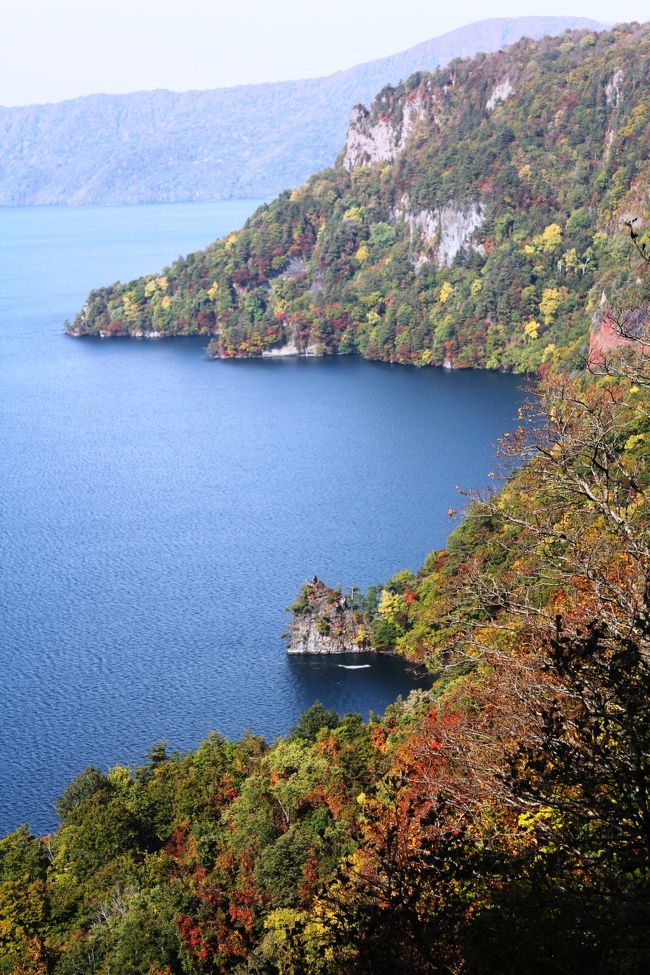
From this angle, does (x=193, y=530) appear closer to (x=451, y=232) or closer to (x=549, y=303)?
(x=549, y=303)

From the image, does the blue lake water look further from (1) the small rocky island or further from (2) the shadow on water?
(1) the small rocky island

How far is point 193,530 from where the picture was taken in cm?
6894

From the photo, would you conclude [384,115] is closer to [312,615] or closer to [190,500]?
[190,500]

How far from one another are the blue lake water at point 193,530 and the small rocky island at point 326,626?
908 millimetres

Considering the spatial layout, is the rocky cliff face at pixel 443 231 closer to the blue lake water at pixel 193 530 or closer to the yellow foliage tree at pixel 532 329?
the yellow foliage tree at pixel 532 329

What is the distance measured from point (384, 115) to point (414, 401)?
74.5m

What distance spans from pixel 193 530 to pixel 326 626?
1895cm

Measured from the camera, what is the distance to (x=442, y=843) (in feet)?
37.9

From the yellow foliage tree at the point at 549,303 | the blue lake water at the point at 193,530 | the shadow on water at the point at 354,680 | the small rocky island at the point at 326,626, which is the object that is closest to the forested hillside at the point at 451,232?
the yellow foliage tree at the point at 549,303

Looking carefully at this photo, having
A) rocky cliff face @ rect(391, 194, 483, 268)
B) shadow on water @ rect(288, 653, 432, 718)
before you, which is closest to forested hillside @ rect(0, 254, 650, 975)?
shadow on water @ rect(288, 653, 432, 718)

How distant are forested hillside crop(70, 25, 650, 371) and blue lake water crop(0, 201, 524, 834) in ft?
41.2

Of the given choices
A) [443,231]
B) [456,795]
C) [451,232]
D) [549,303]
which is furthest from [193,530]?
[443,231]

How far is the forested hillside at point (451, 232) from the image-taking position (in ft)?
411

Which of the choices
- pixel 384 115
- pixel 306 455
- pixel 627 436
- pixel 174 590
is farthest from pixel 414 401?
pixel 384 115
